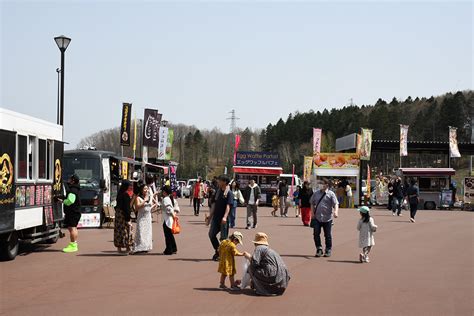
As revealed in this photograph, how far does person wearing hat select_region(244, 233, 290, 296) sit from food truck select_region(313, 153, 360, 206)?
116 ft

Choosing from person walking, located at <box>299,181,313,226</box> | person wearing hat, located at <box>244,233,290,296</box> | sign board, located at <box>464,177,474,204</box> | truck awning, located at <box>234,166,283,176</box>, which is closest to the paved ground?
person wearing hat, located at <box>244,233,290,296</box>

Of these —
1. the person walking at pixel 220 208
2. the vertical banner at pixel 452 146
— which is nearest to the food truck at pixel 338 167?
the vertical banner at pixel 452 146

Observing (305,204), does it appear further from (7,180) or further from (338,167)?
(338,167)

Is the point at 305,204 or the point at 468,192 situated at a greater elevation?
the point at 305,204

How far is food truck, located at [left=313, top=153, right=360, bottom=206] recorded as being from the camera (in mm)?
44875

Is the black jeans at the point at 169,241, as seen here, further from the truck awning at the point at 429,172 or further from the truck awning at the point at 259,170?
the truck awning at the point at 429,172

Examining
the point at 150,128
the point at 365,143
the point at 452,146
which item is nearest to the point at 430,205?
the point at 365,143

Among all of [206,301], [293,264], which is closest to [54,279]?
[206,301]

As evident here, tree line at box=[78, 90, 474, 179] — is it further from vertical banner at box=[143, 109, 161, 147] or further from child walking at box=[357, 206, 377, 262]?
child walking at box=[357, 206, 377, 262]

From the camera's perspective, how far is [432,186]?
41.2m

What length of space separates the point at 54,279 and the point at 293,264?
15.5 ft

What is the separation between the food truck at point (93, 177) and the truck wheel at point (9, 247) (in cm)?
796

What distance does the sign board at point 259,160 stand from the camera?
4234 cm

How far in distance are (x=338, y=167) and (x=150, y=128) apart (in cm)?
1366
